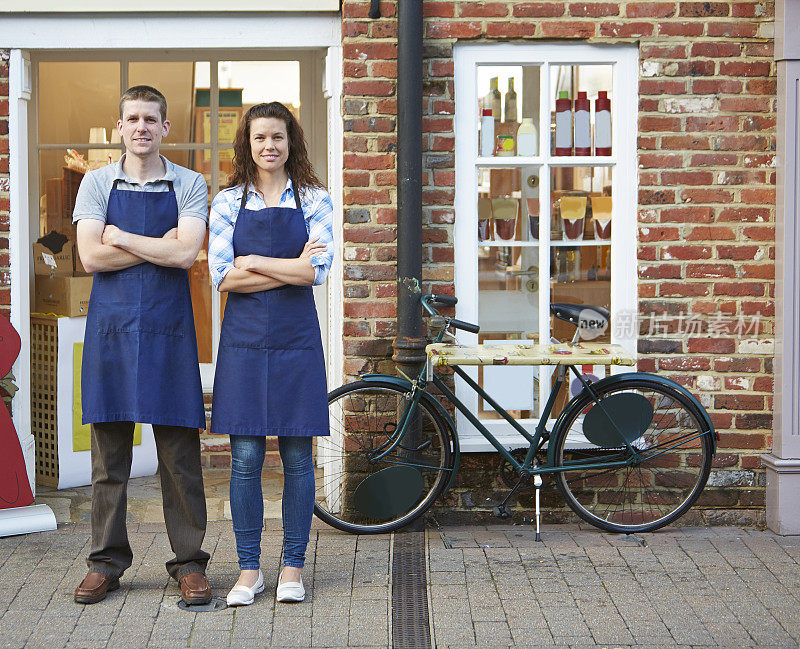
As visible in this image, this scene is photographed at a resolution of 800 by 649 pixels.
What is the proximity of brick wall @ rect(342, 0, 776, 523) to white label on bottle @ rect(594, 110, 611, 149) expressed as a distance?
0.17 m

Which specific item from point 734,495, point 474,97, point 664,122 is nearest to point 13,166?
point 474,97

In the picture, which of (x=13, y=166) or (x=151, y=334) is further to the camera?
(x=13, y=166)

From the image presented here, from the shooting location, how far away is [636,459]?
5219 mm

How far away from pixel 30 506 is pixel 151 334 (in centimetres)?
173

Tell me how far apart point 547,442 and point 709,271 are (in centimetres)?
121

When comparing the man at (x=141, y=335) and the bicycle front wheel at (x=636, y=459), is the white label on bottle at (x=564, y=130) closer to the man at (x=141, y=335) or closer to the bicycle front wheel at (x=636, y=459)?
the bicycle front wheel at (x=636, y=459)

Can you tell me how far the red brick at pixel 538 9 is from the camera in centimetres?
530

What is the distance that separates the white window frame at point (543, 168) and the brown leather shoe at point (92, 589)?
193cm

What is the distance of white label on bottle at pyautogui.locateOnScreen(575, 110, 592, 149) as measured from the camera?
18.0 feet

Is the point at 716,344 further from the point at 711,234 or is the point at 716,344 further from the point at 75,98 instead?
the point at 75,98

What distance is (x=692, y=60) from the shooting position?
5.36m

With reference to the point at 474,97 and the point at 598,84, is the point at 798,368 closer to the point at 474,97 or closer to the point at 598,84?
the point at 598,84

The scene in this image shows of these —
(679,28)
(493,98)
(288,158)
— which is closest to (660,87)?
(679,28)

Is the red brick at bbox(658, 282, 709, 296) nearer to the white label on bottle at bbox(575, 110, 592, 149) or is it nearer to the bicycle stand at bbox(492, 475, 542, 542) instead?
the white label on bottle at bbox(575, 110, 592, 149)
